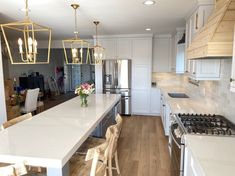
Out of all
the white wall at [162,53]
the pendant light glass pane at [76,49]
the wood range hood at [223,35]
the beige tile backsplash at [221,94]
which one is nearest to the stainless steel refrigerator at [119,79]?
the pendant light glass pane at [76,49]

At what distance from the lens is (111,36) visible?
582 cm

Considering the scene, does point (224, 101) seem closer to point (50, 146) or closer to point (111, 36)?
point (50, 146)

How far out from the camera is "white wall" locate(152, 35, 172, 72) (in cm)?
583

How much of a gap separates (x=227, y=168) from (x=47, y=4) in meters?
2.83

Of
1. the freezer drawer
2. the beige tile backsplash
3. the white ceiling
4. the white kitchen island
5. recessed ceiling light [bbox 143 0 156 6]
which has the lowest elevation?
the freezer drawer

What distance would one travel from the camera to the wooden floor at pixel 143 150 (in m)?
2.86

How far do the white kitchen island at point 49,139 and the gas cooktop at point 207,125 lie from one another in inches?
40.6

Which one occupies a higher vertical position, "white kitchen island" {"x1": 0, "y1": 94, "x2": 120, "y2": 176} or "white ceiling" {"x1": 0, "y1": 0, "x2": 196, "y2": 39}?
"white ceiling" {"x1": 0, "y1": 0, "x2": 196, "y2": 39}

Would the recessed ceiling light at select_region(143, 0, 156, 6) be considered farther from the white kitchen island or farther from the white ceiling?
the white kitchen island

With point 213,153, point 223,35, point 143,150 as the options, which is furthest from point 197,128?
point 143,150

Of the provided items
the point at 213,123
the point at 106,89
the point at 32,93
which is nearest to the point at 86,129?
the point at 213,123

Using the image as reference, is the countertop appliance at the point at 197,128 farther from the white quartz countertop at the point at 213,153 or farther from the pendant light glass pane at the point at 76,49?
the pendant light glass pane at the point at 76,49

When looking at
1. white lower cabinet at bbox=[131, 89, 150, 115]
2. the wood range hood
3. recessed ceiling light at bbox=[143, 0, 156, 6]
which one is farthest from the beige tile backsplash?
white lower cabinet at bbox=[131, 89, 150, 115]

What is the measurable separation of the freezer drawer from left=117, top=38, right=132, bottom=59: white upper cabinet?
4.21ft
